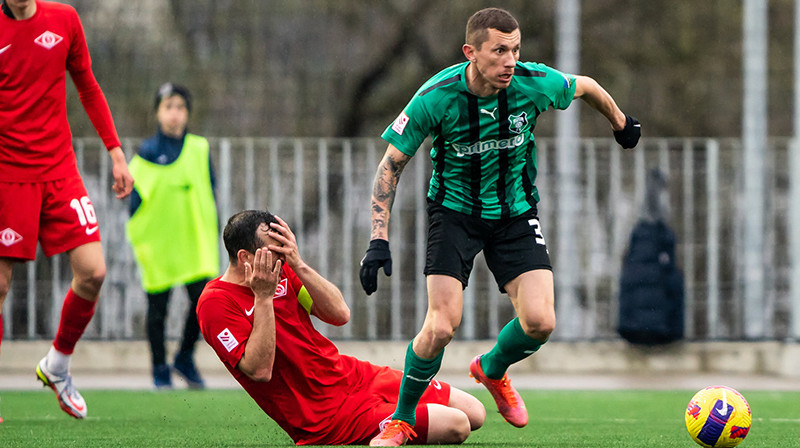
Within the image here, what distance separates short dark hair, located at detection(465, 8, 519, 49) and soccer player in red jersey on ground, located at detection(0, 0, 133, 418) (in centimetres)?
199

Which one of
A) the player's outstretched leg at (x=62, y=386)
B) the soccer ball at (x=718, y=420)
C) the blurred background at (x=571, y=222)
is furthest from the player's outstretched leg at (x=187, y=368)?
the soccer ball at (x=718, y=420)

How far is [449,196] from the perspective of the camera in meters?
6.09

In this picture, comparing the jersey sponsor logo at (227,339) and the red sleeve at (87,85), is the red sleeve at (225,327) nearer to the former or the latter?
the jersey sponsor logo at (227,339)

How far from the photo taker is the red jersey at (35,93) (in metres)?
6.45

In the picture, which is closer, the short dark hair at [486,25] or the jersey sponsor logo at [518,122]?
the short dark hair at [486,25]

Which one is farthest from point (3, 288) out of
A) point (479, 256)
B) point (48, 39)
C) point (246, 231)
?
point (479, 256)

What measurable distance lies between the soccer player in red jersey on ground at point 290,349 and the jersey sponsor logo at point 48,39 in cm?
174

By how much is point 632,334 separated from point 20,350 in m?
5.36

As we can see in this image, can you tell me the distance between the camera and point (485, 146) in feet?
19.7

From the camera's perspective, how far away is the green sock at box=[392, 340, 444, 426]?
18.4 feet

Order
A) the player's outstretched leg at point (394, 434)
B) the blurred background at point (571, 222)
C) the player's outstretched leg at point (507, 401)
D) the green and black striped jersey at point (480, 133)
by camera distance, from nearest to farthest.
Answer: the player's outstretched leg at point (394, 434)
the green and black striped jersey at point (480, 133)
the player's outstretched leg at point (507, 401)
the blurred background at point (571, 222)

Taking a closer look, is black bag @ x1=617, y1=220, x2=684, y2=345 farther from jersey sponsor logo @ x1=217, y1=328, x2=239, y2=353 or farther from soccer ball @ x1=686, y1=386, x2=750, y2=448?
jersey sponsor logo @ x1=217, y1=328, x2=239, y2=353

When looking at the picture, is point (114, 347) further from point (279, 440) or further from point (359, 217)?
point (279, 440)

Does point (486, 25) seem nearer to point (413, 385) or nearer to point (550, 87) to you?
point (550, 87)
